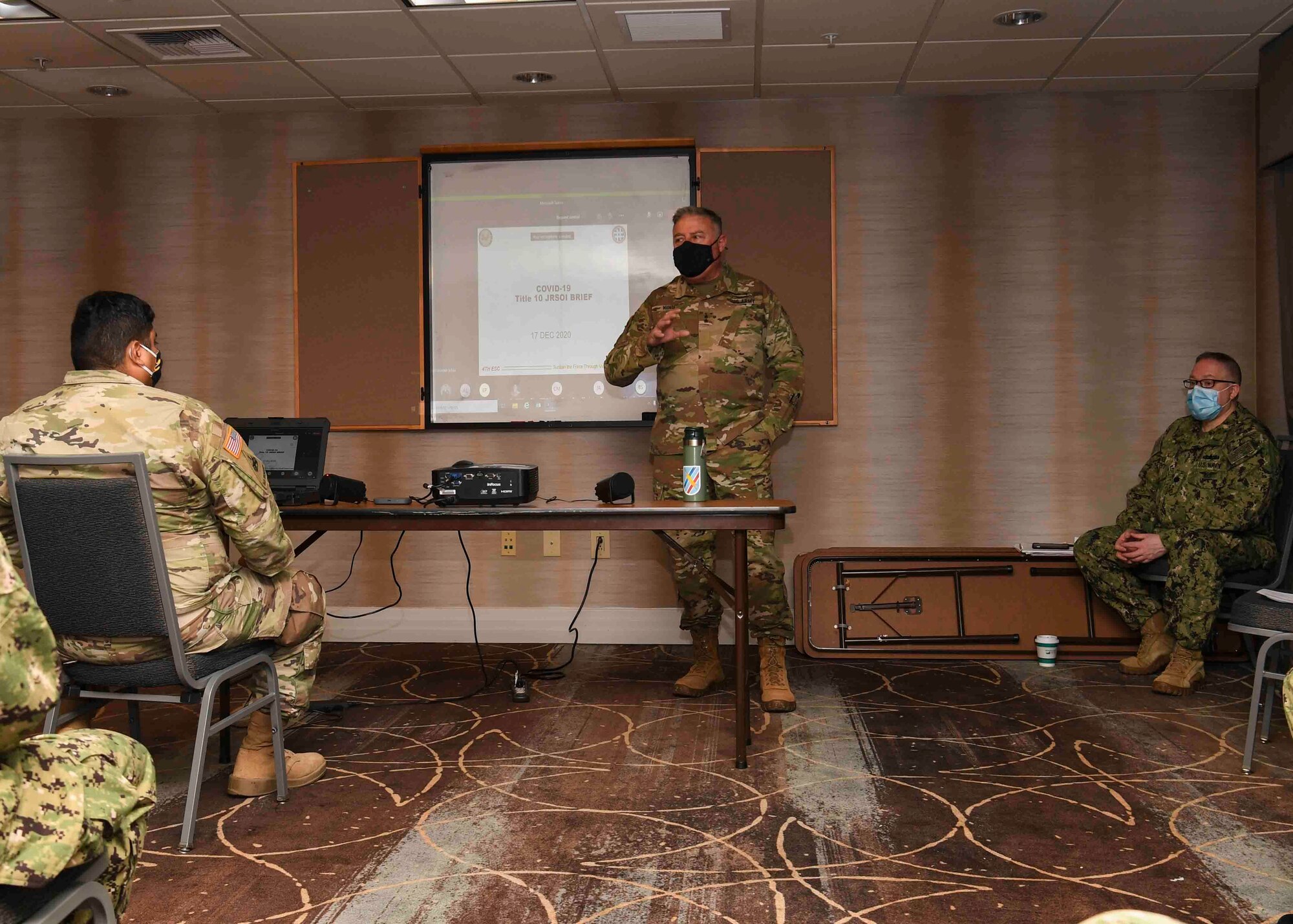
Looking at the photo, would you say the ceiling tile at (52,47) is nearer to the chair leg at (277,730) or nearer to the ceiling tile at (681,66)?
the ceiling tile at (681,66)

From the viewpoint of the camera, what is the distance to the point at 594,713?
3.57 m

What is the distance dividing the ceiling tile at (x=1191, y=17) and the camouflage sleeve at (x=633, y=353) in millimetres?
2089

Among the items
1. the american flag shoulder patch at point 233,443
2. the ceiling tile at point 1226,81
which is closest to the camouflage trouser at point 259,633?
the american flag shoulder patch at point 233,443

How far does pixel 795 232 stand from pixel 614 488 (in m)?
2.16

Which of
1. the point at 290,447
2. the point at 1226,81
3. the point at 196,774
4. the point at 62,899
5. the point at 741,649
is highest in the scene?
the point at 1226,81

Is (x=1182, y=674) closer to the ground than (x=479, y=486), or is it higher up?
closer to the ground

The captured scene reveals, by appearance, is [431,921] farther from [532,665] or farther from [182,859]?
[532,665]

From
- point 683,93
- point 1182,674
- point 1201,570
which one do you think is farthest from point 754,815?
point 683,93

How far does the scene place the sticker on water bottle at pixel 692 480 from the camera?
3158mm

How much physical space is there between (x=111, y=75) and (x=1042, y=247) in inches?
167

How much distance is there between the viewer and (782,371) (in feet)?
12.9

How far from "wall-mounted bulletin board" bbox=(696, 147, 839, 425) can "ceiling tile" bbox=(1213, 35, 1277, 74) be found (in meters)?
1.67

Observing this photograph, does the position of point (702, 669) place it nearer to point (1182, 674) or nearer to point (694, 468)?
point (694, 468)

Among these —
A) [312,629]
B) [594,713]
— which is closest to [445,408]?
[594,713]
